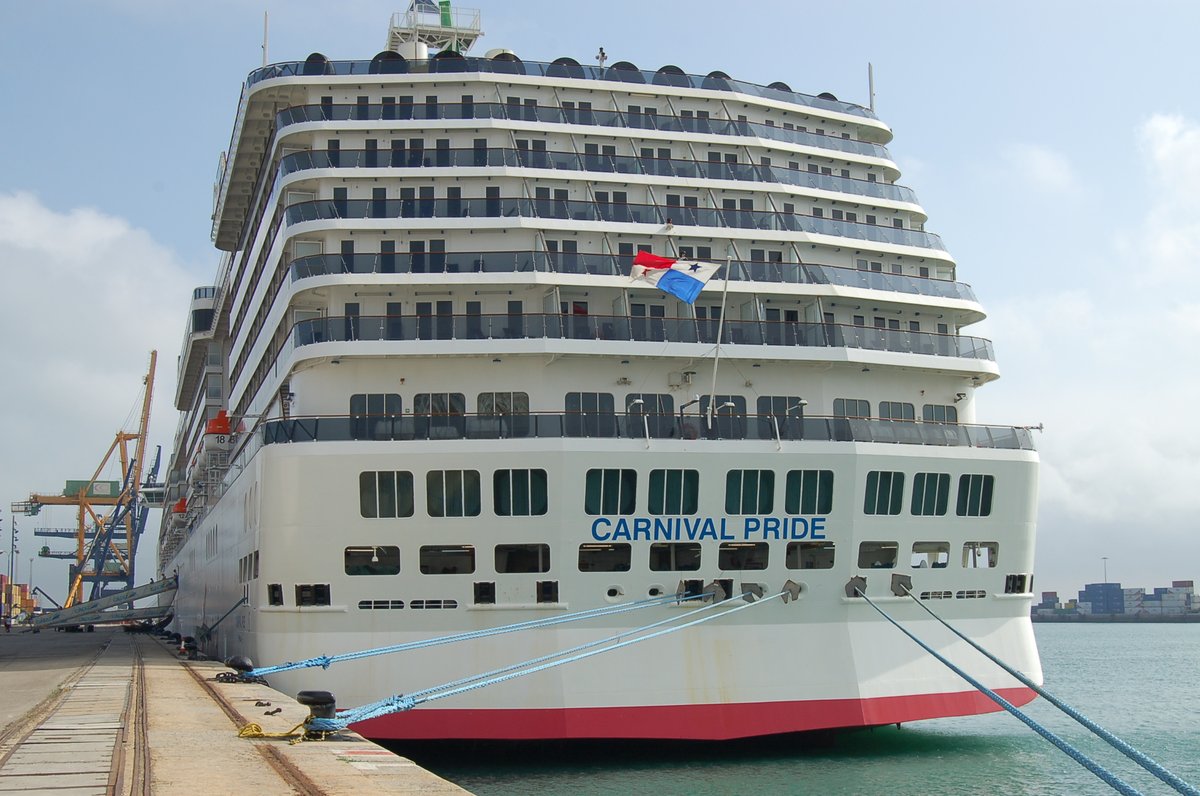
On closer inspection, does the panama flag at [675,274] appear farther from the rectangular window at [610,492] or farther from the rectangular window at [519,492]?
the rectangular window at [519,492]

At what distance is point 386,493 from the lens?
2405 centimetres

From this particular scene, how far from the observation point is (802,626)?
80.3 feet

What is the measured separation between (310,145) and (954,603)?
1751 centimetres

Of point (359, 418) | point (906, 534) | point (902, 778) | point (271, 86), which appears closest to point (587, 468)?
point (359, 418)

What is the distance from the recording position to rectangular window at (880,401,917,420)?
27859 mm

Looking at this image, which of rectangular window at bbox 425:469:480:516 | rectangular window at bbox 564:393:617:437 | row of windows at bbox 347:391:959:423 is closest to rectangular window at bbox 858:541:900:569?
row of windows at bbox 347:391:959:423

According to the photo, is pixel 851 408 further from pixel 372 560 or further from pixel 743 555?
Answer: pixel 372 560

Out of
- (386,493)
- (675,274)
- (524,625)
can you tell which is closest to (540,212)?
(675,274)

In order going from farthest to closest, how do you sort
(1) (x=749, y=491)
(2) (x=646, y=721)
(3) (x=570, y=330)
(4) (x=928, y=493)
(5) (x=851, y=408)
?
(5) (x=851, y=408)
(4) (x=928, y=493)
(3) (x=570, y=330)
(1) (x=749, y=491)
(2) (x=646, y=721)

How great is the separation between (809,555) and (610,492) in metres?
4.18

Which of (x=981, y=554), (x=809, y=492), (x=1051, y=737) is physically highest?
(x=809, y=492)

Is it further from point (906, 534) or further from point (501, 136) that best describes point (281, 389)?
point (906, 534)

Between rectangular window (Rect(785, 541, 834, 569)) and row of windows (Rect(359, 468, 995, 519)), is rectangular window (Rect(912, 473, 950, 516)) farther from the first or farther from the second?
rectangular window (Rect(785, 541, 834, 569))

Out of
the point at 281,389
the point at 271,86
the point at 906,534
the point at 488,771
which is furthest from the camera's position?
the point at 271,86
